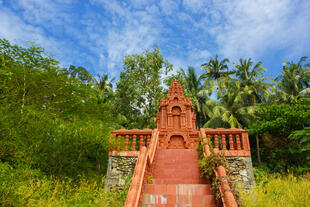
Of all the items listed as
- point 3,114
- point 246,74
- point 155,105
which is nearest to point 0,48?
point 3,114

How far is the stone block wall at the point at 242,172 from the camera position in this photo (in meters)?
7.71

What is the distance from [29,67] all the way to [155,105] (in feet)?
39.8

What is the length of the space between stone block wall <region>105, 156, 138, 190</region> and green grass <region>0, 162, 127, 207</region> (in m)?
0.40

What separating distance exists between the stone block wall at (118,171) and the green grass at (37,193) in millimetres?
404

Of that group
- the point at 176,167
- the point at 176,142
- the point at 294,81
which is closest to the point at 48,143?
the point at 176,167

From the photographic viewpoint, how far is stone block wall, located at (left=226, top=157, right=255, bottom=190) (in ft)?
25.3

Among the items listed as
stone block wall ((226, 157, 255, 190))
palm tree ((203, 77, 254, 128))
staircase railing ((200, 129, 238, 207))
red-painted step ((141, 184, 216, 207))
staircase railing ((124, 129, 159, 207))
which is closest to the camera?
staircase railing ((200, 129, 238, 207))

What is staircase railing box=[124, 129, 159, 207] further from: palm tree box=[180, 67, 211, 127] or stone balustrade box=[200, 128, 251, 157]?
palm tree box=[180, 67, 211, 127]

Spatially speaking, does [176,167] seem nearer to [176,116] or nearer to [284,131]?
[176,116]

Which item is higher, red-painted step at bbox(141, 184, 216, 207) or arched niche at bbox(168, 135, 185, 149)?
arched niche at bbox(168, 135, 185, 149)

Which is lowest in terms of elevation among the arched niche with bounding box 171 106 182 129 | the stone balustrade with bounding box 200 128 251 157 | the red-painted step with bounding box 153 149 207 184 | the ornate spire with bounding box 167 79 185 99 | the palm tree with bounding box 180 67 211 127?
the red-painted step with bounding box 153 149 207 184

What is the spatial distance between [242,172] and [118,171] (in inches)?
183

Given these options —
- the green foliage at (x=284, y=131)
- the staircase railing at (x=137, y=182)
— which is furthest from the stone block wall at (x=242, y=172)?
the green foliage at (x=284, y=131)

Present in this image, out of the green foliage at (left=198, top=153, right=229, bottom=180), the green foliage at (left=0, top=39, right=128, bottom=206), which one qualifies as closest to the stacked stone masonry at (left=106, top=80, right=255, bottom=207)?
the green foliage at (left=198, top=153, right=229, bottom=180)
